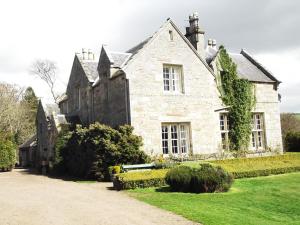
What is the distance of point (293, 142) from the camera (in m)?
38.3

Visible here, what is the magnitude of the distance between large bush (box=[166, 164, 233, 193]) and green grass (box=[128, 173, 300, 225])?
0.50 metres

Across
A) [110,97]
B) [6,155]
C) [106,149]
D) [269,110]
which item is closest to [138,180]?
[106,149]

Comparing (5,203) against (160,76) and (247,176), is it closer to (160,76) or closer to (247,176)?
(247,176)

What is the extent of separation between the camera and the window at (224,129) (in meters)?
27.7

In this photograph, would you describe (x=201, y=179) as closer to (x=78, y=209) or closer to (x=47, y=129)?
(x=78, y=209)

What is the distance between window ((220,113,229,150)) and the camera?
27.7 m

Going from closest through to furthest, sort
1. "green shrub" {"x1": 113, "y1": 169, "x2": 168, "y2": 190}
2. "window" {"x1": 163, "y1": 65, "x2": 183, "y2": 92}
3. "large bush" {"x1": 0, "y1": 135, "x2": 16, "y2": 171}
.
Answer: "green shrub" {"x1": 113, "y1": 169, "x2": 168, "y2": 190} → "window" {"x1": 163, "y1": 65, "x2": 183, "y2": 92} → "large bush" {"x1": 0, "y1": 135, "x2": 16, "y2": 171}

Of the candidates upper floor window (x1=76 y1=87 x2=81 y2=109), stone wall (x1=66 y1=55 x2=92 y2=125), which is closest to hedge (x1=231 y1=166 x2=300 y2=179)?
stone wall (x1=66 y1=55 x2=92 y2=125)

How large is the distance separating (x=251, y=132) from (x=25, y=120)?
3823 centimetres

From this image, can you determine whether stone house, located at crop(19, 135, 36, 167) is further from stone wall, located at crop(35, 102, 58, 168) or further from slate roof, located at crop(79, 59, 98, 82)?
slate roof, located at crop(79, 59, 98, 82)

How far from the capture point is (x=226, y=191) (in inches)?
633

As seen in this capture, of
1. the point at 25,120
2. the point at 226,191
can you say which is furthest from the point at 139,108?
the point at 25,120

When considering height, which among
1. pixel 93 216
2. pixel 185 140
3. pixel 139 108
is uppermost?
pixel 139 108

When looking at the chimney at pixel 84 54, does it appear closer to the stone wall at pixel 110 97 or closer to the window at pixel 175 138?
the stone wall at pixel 110 97
